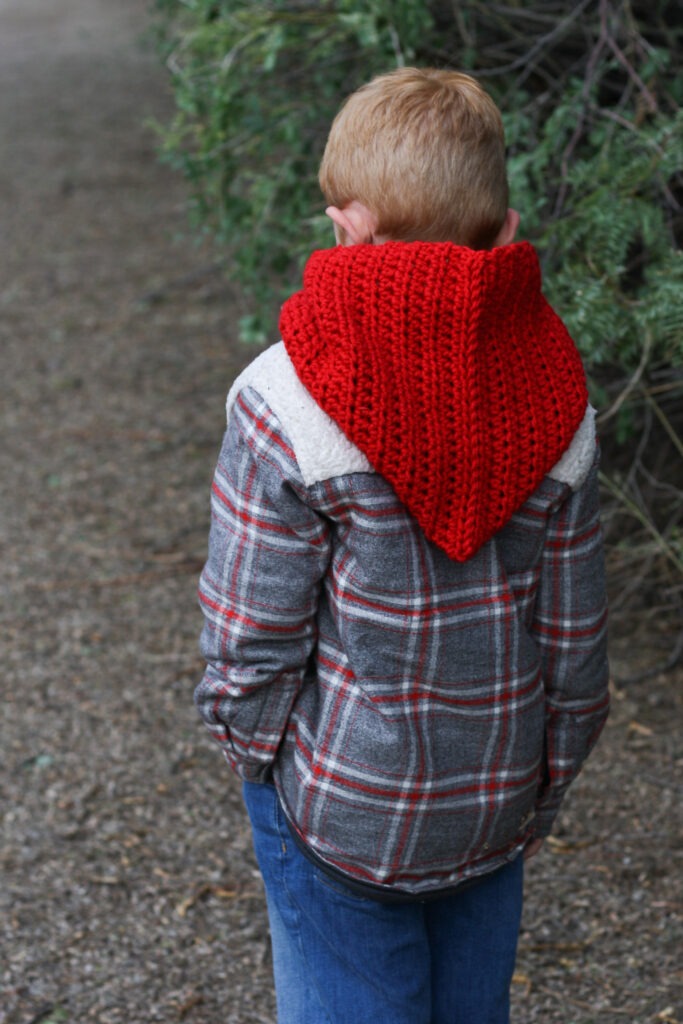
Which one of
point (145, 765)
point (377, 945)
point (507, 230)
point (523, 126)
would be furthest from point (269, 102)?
point (377, 945)

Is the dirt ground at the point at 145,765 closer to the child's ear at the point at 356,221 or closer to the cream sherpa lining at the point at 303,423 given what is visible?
the cream sherpa lining at the point at 303,423

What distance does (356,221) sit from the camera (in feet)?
4.75


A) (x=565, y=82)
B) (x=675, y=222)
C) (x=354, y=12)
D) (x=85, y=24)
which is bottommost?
(x=85, y=24)

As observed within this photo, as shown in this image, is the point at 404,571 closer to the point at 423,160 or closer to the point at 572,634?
the point at 572,634

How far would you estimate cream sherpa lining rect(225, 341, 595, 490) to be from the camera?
1.39 m

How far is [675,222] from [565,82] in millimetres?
528

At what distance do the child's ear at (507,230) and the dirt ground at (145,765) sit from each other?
5.07 feet

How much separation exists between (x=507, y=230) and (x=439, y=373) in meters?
0.24

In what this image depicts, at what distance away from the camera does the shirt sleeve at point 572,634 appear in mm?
1568

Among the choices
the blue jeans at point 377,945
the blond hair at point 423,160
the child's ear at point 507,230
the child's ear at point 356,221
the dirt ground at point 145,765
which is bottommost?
the dirt ground at point 145,765

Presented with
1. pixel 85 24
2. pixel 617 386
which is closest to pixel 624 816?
pixel 617 386

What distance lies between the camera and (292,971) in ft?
5.46

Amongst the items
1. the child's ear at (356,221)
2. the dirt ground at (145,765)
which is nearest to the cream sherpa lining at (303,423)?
the child's ear at (356,221)

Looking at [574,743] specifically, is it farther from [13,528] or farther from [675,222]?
[13,528]
